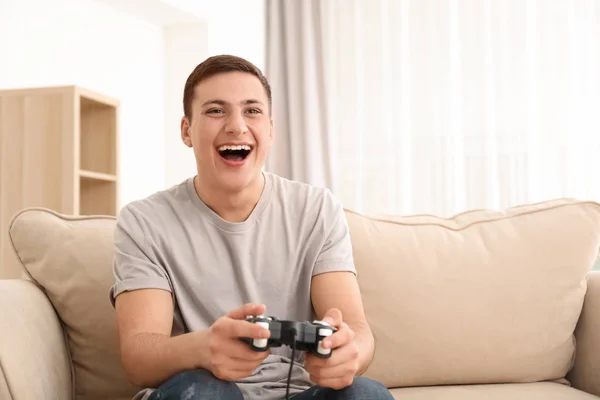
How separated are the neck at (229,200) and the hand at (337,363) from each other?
41 cm

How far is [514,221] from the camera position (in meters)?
1.80

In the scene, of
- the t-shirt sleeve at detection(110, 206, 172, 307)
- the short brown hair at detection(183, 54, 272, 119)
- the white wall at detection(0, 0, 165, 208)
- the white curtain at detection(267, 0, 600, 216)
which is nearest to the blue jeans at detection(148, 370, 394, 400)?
the t-shirt sleeve at detection(110, 206, 172, 307)

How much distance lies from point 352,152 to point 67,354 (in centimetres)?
306

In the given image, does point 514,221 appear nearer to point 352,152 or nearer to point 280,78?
point 352,152

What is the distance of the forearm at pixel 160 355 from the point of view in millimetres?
1175

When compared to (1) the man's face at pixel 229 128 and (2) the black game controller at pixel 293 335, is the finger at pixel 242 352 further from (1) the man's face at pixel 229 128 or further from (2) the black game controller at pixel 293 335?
(1) the man's face at pixel 229 128

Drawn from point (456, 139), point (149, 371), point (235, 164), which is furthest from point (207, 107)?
point (456, 139)

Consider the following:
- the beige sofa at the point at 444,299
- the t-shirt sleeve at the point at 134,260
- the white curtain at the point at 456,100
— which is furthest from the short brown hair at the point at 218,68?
the white curtain at the point at 456,100

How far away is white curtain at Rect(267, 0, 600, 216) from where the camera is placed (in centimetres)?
398

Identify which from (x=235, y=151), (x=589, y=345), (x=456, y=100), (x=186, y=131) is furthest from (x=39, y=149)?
(x=456, y=100)

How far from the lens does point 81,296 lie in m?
1.55

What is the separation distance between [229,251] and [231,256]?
1cm

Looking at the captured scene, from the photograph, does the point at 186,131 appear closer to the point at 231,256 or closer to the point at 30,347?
the point at 231,256

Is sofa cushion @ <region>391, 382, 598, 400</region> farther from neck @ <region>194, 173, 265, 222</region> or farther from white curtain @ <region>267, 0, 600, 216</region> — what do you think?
white curtain @ <region>267, 0, 600, 216</region>
